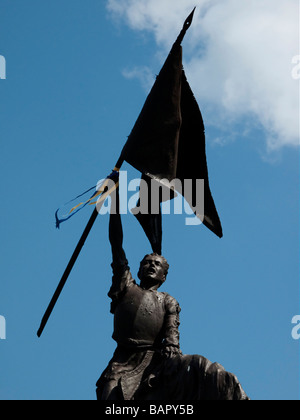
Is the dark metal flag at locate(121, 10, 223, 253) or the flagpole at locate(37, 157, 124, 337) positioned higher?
the dark metal flag at locate(121, 10, 223, 253)

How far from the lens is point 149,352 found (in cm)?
1127

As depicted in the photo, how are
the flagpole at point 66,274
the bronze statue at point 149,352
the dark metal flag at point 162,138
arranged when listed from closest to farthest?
the bronze statue at point 149,352, the flagpole at point 66,274, the dark metal flag at point 162,138

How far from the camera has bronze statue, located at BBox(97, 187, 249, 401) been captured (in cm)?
1054

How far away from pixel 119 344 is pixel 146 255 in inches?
54.7

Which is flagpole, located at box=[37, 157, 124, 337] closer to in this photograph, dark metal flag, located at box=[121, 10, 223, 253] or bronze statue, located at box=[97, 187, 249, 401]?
bronze statue, located at box=[97, 187, 249, 401]

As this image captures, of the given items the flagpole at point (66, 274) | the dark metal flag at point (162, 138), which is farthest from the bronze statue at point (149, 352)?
the dark metal flag at point (162, 138)

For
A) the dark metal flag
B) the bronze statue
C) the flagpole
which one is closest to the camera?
the bronze statue

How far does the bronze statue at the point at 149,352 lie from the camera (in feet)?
34.6

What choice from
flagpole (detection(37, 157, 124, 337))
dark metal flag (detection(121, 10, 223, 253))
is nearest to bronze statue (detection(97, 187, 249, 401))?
Answer: flagpole (detection(37, 157, 124, 337))

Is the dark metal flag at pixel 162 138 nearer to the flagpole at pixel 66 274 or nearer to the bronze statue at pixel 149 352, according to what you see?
the bronze statue at pixel 149 352

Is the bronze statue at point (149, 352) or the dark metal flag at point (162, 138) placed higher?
the dark metal flag at point (162, 138)

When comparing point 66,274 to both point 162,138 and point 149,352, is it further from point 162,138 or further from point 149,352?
point 162,138

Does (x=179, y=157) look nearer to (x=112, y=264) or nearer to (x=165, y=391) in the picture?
(x=112, y=264)
